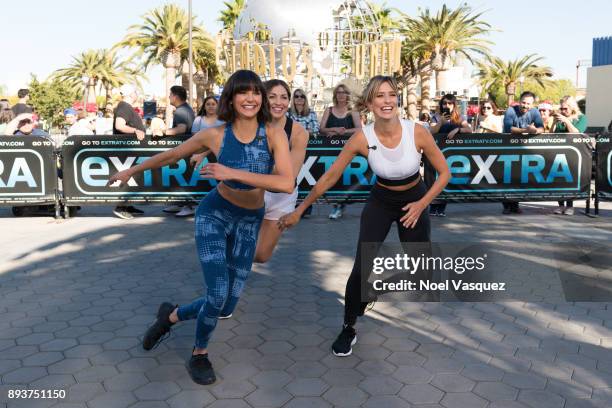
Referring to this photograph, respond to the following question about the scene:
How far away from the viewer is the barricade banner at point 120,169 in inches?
380

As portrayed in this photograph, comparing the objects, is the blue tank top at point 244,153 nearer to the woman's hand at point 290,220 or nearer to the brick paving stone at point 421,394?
the woman's hand at point 290,220

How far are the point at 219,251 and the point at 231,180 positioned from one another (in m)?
0.45

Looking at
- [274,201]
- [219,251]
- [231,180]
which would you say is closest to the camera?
[231,180]

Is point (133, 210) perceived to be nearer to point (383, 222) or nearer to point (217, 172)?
point (383, 222)

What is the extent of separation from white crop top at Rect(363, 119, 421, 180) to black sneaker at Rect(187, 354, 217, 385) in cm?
173

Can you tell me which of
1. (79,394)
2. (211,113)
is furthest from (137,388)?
(211,113)

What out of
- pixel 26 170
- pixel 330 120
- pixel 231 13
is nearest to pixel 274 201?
pixel 330 120

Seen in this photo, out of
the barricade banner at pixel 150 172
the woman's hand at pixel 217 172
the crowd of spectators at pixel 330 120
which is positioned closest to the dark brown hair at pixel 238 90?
the woman's hand at pixel 217 172

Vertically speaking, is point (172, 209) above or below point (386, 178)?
below

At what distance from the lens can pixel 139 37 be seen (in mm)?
45281

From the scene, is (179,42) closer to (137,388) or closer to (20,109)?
(20,109)

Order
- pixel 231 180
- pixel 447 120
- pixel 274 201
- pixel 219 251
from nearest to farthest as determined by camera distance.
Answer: pixel 231 180 < pixel 219 251 < pixel 274 201 < pixel 447 120

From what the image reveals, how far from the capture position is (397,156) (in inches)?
160

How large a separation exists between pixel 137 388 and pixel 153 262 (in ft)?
11.2
